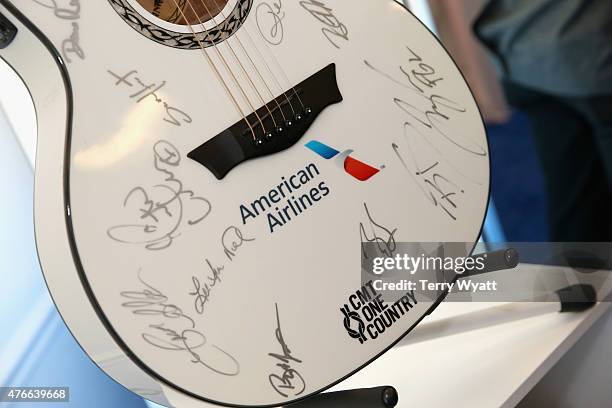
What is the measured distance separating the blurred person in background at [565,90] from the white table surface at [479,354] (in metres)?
0.42

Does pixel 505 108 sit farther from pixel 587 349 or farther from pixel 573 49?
pixel 587 349

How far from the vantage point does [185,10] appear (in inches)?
24.3

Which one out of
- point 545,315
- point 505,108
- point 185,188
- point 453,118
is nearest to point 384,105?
point 453,118

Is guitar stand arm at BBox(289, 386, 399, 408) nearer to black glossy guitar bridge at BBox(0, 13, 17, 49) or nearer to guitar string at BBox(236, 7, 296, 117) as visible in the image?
guitar string at BBox(236, 7, 296, 117)

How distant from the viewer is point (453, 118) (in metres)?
0.73

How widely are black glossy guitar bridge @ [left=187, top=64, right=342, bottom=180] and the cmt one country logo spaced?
0.02 metres

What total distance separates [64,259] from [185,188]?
0.11 meters

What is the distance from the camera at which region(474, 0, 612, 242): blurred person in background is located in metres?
1.09
